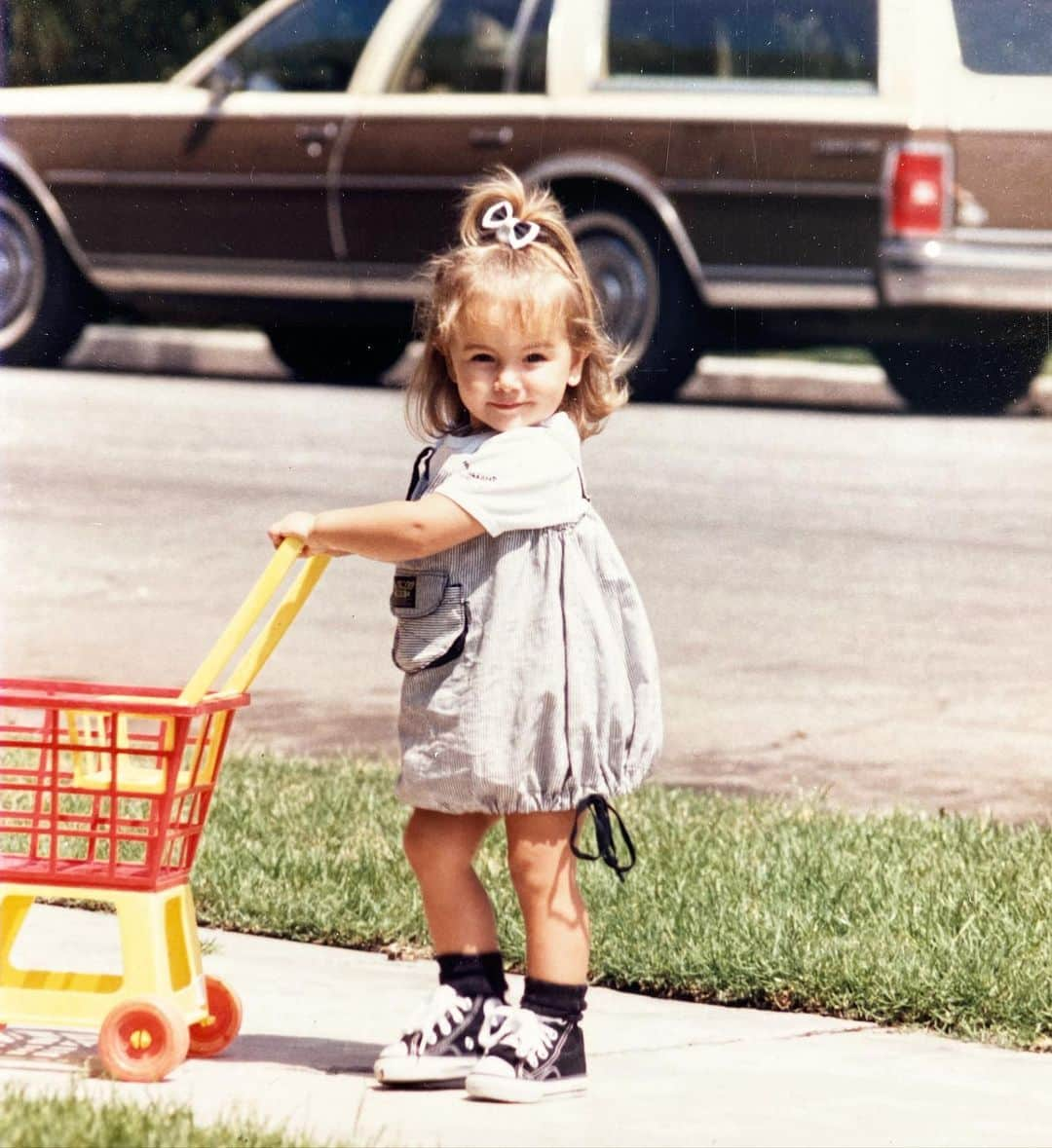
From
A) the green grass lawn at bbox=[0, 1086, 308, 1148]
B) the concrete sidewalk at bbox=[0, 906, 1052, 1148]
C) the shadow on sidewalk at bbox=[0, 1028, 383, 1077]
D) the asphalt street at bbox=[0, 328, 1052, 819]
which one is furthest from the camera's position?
the asphalt street at bbox=[0, 328, 1052, 819]

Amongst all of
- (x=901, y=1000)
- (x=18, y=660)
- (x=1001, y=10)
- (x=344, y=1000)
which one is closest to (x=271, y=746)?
(x=18, y=660)

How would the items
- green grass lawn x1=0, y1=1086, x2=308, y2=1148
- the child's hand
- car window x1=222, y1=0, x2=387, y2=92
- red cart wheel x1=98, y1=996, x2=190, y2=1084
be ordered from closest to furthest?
green grass lawn x1=0, y1=1086, x2=308, y2=1148
red cart wheel x1=98, y1=996, x2=190, y2=1084
the child's hand
car window x1=222, y1=0, x2=387, y2=92

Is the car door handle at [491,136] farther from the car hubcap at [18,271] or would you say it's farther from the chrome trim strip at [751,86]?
the car hubcap at [18,271]

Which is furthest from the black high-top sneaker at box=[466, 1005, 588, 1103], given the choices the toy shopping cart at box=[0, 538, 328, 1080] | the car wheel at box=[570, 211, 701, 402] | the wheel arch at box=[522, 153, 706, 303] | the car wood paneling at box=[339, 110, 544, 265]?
the car wood paneling at box=[339, 110, 544, 265]

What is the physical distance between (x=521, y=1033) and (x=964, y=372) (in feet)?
17.7

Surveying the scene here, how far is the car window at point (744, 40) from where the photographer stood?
8.38m

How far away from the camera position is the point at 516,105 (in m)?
8.99

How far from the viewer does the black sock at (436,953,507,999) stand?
405cm

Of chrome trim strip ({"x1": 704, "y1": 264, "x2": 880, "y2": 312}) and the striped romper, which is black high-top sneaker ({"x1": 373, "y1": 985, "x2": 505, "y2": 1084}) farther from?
chrome trim strip ({"x1": 704, "y1": 264, "x2": 880, "y2": 312})

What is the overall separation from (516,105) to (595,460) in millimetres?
1454

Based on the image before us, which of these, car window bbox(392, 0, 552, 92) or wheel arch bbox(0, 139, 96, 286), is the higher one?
car window bbox(392, 0, 552, 92)

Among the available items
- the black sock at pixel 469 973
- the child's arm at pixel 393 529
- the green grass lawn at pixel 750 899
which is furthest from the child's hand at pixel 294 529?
the green grass lawn at pixel 750 899

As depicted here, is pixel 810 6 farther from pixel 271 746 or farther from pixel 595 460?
pixel 271 746

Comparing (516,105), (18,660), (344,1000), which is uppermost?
(516,105)
